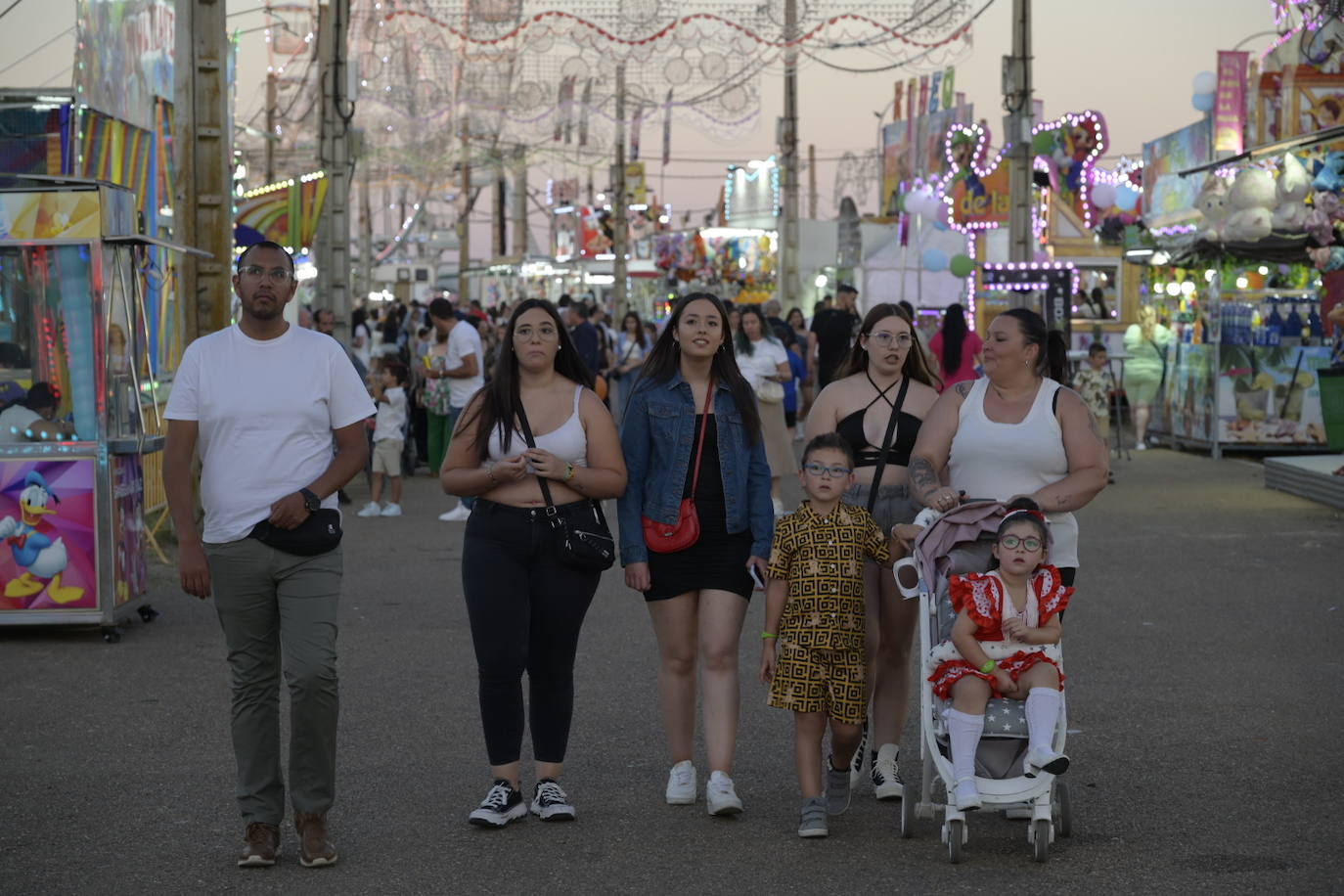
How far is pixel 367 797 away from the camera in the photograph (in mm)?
6184

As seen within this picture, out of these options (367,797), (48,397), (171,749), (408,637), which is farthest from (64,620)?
(367,797)

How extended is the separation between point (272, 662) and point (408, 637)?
392 centimetres

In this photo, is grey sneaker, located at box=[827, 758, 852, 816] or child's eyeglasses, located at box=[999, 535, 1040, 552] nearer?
child's eyeglasses, located at box=[999, 535, 1040, 552]

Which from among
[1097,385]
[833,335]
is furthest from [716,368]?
[833,335]

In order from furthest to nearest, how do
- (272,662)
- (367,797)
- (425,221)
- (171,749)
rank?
(425,221) < (171,749) < (367,797) < (272,662)

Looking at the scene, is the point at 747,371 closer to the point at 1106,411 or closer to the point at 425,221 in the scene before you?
the point at 1106,411

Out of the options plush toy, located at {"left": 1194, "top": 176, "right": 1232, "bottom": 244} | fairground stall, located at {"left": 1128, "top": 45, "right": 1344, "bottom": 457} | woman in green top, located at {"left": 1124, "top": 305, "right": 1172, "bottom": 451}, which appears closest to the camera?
fairground stall, located at {"left": 1128, "top": 45, "right": 1344, "bottom": 457}

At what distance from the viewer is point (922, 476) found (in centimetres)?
606

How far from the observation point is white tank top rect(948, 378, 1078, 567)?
19.4 ft

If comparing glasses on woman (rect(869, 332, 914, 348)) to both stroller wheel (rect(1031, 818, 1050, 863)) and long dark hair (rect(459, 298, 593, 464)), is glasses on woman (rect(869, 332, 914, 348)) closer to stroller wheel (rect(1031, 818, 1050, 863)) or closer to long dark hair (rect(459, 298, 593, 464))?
long dark hair (rect(459, 298, 593, 464))

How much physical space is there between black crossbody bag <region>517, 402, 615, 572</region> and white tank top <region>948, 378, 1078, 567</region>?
1250 millimetres

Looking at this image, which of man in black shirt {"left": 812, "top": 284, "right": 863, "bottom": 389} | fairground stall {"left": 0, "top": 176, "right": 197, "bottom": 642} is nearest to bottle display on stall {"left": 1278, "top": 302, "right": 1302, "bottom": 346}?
man in black shirt {"left": 812, "top": 284, "right": 863, "bottom": 389}

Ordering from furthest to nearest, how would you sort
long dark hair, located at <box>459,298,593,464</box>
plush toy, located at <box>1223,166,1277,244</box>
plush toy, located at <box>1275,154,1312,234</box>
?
plush toy, located at <box>1223,166,1277,244</box> → plush toy, located at <box>1275,154,1312,234</box> → long dark hair, located at <box>459,298,593,464</box>


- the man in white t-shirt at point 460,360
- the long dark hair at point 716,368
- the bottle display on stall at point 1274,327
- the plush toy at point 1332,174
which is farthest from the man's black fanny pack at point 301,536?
the bottle display on stall at point 1274,327
